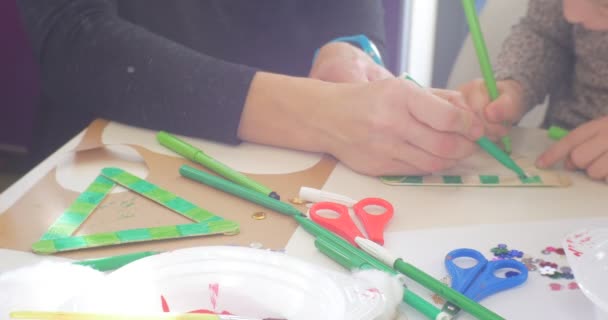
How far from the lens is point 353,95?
23.9 inches

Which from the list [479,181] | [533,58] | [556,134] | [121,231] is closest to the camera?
[121,231]

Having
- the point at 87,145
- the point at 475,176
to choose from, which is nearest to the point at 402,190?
the point at 475,176

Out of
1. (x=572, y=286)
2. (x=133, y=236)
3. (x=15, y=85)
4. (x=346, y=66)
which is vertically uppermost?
(x=15, y=85)

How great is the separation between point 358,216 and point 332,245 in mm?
65

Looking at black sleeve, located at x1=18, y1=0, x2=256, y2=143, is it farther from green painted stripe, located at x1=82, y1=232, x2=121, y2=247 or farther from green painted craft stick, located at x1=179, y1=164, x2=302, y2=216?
green painted stripe, located at x1=82, y1=232, x2=121, y2=247

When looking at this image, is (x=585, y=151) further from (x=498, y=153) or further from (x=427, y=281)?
(x=427, y=281)

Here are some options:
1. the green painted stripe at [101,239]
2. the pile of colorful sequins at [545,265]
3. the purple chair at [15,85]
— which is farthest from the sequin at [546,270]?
the purple chair at [15,85]

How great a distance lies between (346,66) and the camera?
2.29 ft

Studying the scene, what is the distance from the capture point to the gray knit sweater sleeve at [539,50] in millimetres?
777

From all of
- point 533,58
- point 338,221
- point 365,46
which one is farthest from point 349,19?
point 338,221

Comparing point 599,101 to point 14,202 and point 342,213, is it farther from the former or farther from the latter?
point 14,202

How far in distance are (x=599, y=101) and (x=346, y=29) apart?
0.35 metres

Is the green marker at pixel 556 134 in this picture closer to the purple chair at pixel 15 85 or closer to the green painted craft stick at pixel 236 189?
the green painted craft stick at pixel 236 189

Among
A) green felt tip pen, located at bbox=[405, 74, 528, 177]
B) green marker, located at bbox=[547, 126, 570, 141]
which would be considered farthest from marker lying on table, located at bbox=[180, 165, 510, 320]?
green marker, located at bbox=[547, 126, 570, 141]
